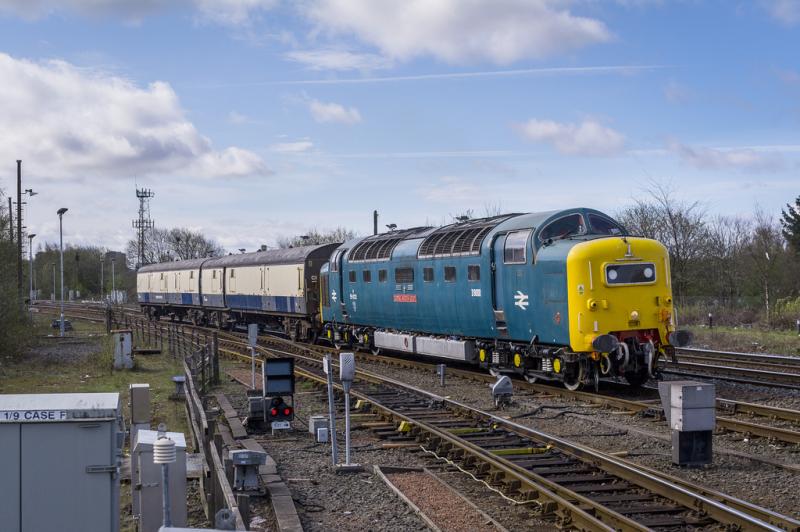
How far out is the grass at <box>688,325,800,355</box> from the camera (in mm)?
26980

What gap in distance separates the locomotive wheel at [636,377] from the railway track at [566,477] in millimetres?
3870

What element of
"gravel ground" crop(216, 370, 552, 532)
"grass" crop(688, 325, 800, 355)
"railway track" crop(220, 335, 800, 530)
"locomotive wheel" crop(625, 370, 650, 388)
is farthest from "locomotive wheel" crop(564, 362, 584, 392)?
"grass" crop(688, 325, 800, 355)

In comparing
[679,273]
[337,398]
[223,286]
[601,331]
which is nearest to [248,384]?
[337,398]

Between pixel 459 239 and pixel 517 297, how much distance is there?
3.04 meters

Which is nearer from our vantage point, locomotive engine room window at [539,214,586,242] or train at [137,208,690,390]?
train at [137,208,690,390]

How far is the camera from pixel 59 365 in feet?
89.8

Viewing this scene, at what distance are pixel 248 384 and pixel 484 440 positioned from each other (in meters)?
9.76

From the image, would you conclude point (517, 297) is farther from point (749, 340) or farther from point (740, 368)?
point (749, 340)

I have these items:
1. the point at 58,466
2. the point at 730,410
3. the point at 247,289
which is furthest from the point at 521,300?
the point at 247,289

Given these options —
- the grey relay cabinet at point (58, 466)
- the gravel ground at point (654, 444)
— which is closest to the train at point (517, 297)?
the gravel ground at point (654, 444)


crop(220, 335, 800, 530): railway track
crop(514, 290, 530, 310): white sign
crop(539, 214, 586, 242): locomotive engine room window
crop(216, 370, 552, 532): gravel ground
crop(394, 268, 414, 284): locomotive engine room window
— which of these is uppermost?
crop(539, 214, 586, 242): locomotive engine room window

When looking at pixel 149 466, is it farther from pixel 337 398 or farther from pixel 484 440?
pixel 337 398

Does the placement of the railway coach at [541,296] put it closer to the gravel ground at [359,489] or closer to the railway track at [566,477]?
the railway track at [566,477]

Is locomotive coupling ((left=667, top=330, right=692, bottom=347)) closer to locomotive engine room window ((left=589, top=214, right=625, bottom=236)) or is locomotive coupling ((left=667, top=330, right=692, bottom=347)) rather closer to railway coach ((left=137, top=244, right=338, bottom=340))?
locomotive engine room window ((left=589, top=214, right=625, bottom=236))
